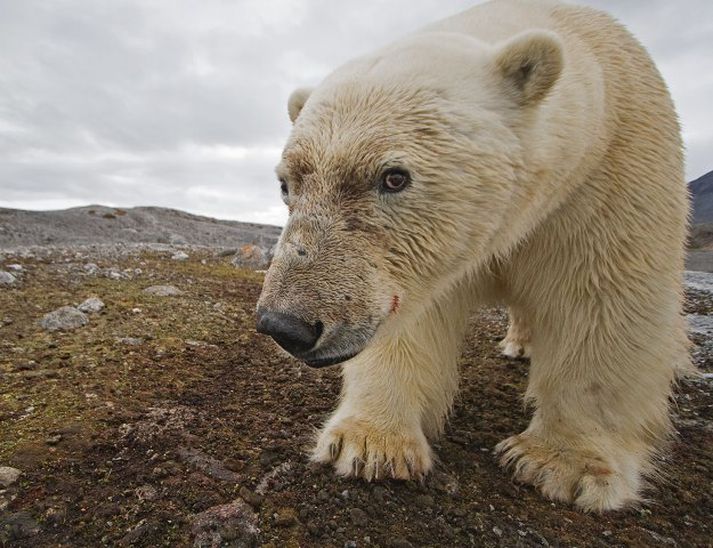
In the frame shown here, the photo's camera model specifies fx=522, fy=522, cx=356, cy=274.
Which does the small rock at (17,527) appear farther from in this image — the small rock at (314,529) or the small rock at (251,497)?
the small rock at (314,529)

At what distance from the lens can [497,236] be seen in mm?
2115

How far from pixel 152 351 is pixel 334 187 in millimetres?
2014

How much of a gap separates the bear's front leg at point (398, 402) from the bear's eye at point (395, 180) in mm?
665

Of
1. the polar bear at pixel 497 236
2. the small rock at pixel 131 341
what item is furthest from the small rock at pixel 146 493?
the small rock at pixel 131 341

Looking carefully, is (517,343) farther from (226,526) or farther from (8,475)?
(8,475)

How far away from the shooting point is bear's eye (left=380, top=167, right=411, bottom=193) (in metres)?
1.84

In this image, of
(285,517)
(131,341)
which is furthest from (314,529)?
(131,341)

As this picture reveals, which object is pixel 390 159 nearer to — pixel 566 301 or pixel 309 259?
pixel 309 259

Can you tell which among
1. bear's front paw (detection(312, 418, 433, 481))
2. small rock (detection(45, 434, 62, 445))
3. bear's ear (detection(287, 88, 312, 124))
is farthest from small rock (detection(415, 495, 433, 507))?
bear's ear (detection(287, 88, 312, 124))

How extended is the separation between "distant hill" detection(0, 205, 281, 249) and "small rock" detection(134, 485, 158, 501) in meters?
8.56

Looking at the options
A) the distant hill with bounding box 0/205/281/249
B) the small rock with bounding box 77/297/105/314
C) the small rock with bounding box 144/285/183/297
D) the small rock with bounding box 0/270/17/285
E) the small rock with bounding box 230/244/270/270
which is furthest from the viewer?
the distant hill with bounding box 0/205/281/249

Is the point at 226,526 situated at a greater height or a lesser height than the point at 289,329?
lesser

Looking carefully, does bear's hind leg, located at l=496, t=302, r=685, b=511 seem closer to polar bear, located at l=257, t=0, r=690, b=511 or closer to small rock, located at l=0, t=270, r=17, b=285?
polar bear, located at l=257, t=0, r=690, b=511

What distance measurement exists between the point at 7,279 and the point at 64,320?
1.56m
